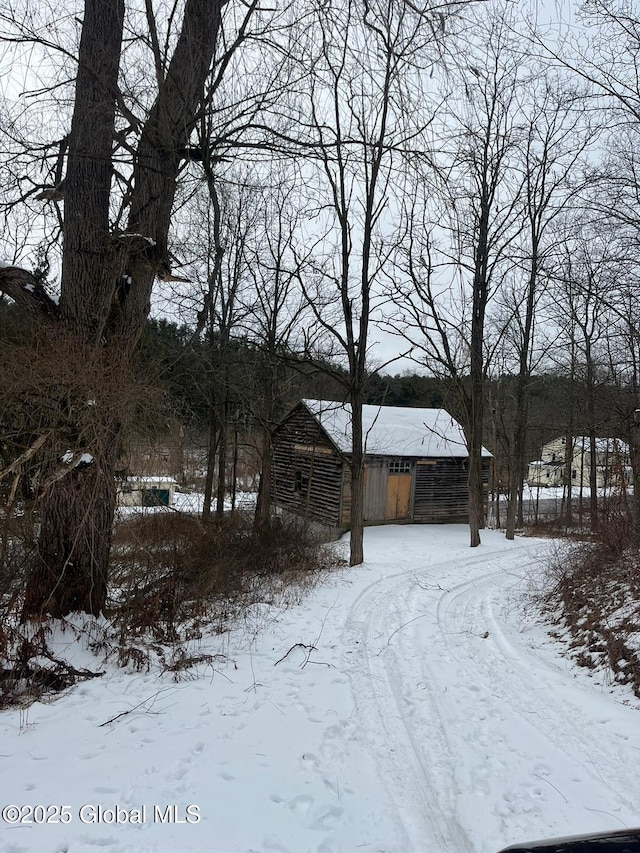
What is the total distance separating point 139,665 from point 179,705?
109 cm

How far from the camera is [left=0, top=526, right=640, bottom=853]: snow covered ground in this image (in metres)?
3.02

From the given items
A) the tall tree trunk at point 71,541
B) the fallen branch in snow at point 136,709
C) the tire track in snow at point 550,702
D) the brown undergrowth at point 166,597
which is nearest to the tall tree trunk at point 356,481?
the brown undergrowth at point 166,597

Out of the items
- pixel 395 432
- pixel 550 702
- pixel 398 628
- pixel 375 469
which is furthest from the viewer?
pixel 395 432

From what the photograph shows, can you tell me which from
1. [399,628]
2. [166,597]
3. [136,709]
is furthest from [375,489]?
[136,709]

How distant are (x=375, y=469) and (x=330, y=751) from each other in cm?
1691

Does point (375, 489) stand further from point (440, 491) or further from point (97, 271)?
point (97, 271)

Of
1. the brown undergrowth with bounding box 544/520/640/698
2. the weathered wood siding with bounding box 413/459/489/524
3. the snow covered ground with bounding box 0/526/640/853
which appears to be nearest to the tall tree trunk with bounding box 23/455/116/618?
the snow covered ground with bounding box 0/526/640/853

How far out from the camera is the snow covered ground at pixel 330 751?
3.02m

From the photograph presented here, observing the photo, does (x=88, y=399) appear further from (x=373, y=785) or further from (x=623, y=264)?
(x=623, y=264)

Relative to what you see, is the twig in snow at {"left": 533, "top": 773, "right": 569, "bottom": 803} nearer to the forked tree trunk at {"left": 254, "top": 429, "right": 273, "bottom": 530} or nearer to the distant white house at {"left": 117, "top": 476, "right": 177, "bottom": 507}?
the distant white house at {"left": 117, "top": 476, "right": 177, "bottom": 507}

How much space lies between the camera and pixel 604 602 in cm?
691

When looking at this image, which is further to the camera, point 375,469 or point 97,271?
point 375,469

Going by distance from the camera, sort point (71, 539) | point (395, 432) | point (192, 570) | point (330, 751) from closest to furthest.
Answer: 1. point (330, 751)
2. point (71, 539)
3. point (192, 570)
4. point (395, 432)

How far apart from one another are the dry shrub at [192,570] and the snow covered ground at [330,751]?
0.83m
